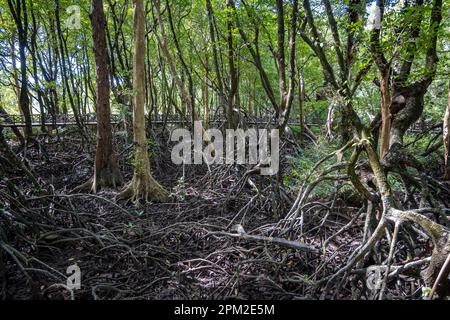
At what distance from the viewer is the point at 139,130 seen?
4.90 metres

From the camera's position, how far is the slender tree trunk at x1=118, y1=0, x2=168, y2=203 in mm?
4711

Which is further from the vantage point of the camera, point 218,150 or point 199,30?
point 199,30

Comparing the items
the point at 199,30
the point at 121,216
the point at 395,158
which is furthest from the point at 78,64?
the point at 395,158

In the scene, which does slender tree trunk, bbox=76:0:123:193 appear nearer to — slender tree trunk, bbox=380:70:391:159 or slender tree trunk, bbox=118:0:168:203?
slender tree trunk, bbox=118:0:168:203

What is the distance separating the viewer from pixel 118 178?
5520 millimetres

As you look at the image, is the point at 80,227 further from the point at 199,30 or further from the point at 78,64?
the point at 78,64

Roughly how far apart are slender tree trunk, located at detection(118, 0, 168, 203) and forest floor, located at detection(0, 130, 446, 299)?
234 mm

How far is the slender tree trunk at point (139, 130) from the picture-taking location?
15.5ft

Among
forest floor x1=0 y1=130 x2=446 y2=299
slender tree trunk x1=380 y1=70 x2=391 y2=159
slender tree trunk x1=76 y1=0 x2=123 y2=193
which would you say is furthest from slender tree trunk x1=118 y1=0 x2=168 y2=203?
slender tree trunk x1=380 y1=70 x2=391 y2=159

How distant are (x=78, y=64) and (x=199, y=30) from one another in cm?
511

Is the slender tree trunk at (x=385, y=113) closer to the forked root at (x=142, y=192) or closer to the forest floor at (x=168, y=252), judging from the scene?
the forest floor at (x=168, y=252)

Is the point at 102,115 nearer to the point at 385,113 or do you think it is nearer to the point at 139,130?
the point at 139,130

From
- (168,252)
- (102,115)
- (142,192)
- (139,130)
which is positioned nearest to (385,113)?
(168,252)

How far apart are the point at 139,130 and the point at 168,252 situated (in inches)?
90.7
